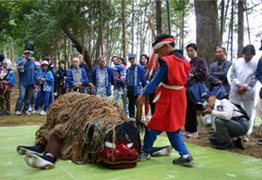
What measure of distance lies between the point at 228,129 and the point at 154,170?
64.0 inches

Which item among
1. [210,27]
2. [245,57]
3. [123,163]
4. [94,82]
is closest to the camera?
[123,163]

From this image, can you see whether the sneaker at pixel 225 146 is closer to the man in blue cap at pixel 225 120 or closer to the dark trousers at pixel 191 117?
the man in blue cap at pixel 225 120

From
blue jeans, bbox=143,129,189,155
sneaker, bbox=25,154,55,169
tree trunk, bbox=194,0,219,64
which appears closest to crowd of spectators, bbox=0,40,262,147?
tree trunk, bbox=194,0,219,64

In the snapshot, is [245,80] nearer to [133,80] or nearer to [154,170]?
[154,170]

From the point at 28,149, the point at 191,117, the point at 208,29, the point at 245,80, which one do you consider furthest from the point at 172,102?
the point at 208,29

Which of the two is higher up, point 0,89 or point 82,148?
point 0,89

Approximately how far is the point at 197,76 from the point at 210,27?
2348mm

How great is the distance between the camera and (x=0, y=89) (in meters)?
7.36

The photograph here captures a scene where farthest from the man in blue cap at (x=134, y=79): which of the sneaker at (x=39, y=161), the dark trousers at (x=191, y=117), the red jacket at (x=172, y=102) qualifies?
the sneaker at (x=39, y=161)

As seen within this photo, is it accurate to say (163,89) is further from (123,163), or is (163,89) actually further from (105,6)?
(105,6)

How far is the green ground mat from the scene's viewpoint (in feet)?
8.34

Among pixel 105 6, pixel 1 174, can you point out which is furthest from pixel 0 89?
pixel 105 6

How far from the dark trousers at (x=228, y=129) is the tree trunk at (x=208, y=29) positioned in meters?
2.79

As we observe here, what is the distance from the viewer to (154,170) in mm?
2756
